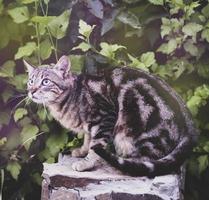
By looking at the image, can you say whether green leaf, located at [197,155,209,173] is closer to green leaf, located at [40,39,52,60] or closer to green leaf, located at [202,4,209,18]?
green leaf, located at [202,4,209,18]

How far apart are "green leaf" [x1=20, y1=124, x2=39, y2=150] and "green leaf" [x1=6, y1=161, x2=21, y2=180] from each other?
0.15 metres

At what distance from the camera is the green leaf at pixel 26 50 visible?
369 centimetres

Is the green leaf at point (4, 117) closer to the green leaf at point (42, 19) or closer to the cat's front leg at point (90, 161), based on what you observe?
the green leaf at point (42, 19)

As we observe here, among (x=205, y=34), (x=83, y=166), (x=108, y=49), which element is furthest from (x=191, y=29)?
(x=83, y=166)

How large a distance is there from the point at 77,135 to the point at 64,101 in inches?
19.6

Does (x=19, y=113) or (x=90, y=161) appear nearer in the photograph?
(x=90, y=161)

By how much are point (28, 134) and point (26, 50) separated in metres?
0.51

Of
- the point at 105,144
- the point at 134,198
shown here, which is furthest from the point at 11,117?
the point at 134,198

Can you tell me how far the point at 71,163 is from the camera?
132 inches

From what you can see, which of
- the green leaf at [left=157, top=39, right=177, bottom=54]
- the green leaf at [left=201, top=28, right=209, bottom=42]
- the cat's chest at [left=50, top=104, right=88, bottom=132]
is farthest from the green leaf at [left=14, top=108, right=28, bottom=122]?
the green leaf at [left=201, top=28, right=209, bottom=42]

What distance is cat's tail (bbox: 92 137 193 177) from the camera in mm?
3098

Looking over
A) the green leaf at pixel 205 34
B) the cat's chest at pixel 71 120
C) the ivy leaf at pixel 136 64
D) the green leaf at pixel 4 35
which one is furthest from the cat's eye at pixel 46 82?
the green leaf at pixel 205 34

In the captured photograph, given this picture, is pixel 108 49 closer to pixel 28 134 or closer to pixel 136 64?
pixel 136 64

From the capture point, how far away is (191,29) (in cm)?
373
